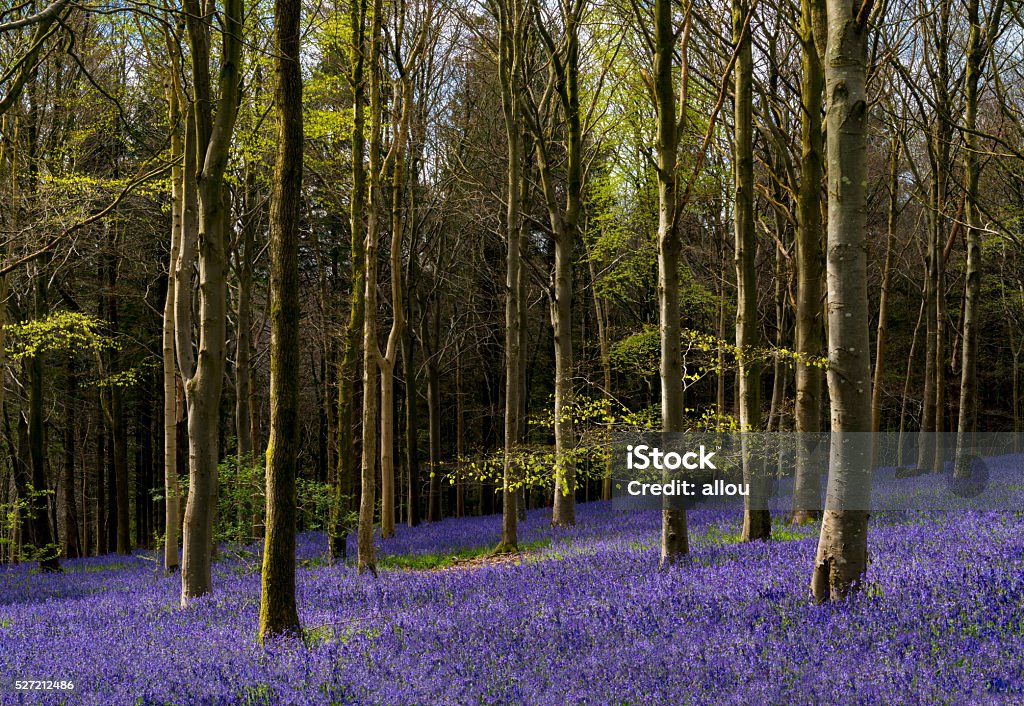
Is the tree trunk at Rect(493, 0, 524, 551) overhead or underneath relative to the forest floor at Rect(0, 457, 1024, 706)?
overhead

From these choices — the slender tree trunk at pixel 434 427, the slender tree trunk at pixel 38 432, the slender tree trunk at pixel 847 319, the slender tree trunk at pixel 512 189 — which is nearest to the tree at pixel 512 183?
the slender tree trunk at pixel 512 189

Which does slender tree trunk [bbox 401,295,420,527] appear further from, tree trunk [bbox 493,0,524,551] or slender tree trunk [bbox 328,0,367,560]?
tree trunk [bbox 493,0,524,551]

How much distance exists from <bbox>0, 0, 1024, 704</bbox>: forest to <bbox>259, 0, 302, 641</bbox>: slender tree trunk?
30 millimetres

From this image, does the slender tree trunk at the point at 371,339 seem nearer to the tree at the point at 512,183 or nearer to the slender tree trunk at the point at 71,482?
the tree at the point at 512,183

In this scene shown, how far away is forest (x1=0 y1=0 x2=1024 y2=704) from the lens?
547 cm

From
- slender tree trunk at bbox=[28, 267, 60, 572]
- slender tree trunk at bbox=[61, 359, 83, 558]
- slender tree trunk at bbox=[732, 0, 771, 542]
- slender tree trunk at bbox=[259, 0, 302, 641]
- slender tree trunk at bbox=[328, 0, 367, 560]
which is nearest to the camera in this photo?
slender tree trunk at bbox=[259, 0, 302, 641]

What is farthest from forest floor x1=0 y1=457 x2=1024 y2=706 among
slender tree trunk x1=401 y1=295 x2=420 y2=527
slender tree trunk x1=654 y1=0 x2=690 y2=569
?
slender tree trunk x1=401 y1=295 x2=420 y2=527

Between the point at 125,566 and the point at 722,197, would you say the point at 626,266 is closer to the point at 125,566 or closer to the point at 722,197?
the point at 722,197

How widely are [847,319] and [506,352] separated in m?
10.9

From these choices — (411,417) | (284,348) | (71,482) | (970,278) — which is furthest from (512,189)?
(71,482)

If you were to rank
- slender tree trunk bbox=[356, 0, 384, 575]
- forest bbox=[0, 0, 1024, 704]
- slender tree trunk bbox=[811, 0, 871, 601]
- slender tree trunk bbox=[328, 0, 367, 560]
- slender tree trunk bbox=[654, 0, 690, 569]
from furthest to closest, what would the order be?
slender tree trunk bbox=[328, 0, 367, 560]
slender tree trunk bbox=[356, 0, 384, 575]
slender tree trunk bbox=[654, 0, 690, 569]
slender tree trunk bbox=[811, 0, 871, 601]
forest bbox=[0, 0, 1024, 704]

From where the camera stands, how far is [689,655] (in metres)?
4.98

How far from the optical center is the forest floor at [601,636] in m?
4.50

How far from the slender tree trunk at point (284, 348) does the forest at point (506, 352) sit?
30 mm
